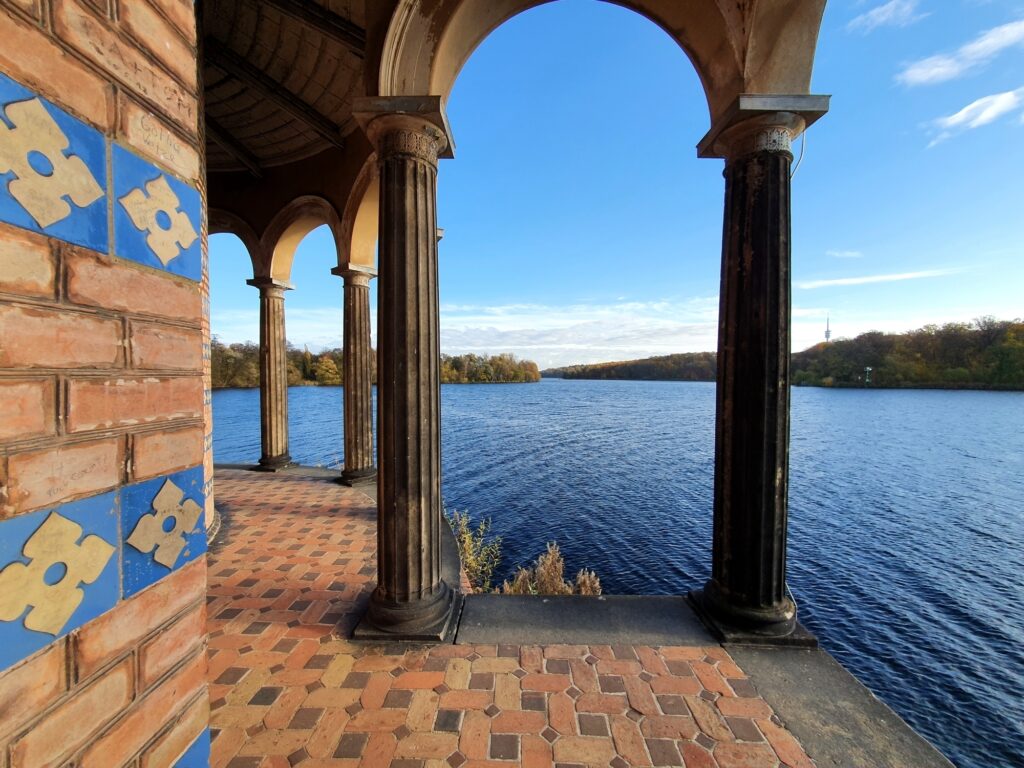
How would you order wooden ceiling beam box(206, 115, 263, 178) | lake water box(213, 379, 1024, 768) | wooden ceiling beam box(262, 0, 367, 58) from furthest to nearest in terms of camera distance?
lake water box(213, 379, 1024, 768)
wooden ceiling beam box(206, 115, 263, 178)
wooden ceiling beam box(262, 0, 367, 58)

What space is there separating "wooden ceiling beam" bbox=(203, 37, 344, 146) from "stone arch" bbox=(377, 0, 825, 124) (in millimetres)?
3879

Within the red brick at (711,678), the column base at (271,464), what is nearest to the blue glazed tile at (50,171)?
the red brick at (711,678)

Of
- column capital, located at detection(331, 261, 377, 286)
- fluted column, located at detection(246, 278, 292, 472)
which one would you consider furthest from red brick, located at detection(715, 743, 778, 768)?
fluted column, located at detection(246, 278, 292, 472)

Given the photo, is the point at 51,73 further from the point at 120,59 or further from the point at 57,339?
the point at 57,339

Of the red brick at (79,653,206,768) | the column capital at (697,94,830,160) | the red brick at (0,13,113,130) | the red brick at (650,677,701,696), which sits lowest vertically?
the red brick at (650,677,701,696)

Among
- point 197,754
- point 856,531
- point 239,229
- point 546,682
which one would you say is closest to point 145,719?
point 197,754

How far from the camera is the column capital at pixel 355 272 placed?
7.01 meters

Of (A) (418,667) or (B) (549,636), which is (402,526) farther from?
(B) (549,636)

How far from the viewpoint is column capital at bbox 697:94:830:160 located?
3.04 meters

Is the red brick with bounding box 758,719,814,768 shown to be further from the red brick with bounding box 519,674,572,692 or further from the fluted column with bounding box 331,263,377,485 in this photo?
the fluted column with bounding box 331,263,377,485

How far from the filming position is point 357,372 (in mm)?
7363

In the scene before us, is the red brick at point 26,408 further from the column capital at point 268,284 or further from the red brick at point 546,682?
the column capital at point 268,284

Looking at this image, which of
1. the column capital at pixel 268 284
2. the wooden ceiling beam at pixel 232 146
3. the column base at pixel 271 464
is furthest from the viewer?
the column base at pixel 271 464

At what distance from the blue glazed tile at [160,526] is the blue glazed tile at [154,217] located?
16.8 inches
